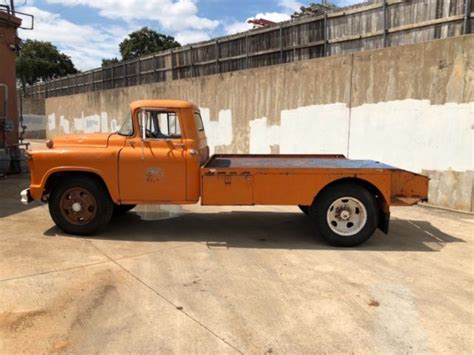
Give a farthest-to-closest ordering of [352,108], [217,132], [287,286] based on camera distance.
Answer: [217,132]
[352,108]
[287,286]

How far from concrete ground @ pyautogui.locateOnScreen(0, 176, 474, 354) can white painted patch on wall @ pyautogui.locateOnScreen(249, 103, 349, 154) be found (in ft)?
12.1

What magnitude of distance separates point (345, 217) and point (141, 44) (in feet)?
211

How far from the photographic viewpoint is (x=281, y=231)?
24.1 ft

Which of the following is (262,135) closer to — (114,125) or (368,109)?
(368,109)

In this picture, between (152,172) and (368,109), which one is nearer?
(152,172)

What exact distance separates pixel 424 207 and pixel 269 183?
15.0 ft

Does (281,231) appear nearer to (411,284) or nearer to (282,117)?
(411,284)

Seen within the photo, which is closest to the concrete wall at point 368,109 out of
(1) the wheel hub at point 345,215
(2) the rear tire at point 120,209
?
(1) the wheel hub at point 345,215

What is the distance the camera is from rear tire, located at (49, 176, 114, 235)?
666 centimetres

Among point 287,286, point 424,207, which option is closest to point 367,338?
point 287,286

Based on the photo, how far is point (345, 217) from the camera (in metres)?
6.40

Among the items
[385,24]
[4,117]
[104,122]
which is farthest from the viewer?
[104,122]

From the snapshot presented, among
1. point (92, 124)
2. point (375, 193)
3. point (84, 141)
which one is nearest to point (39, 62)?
point (92, 124)

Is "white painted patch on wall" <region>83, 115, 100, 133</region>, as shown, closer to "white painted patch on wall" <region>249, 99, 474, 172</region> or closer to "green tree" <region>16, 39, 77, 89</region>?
"white painted patch on wall" <region>249, 99, 474, 172</region>
